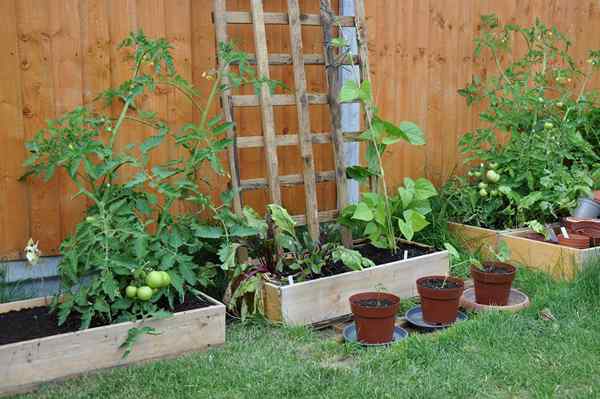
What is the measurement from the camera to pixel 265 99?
3.51m

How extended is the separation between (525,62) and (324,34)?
1957 mm

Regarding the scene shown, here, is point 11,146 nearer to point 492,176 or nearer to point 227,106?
point 227,106

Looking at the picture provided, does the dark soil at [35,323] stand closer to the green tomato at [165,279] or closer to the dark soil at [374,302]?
the green tomato at [165,279]

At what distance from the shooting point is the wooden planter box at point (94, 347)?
2523mm

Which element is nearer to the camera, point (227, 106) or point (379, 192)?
point (227, 106)

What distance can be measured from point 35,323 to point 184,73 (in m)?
1.54

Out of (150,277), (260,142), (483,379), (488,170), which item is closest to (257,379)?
(150,277)

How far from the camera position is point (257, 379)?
2.60m

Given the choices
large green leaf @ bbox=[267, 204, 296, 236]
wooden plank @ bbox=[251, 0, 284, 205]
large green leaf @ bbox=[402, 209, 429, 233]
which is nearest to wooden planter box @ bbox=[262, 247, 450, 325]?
large green leaf @ bbox=[402, 209, 429, 233]

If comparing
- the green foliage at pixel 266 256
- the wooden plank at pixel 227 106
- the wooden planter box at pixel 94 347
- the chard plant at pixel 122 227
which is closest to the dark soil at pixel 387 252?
the green foliage at pixel 266 256

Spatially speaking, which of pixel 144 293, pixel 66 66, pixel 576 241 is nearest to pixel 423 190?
pixel 576 241

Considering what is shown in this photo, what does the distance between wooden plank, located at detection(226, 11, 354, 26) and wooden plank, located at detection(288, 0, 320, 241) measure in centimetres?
7

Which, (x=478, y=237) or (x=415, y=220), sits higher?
(x=415, y=220)

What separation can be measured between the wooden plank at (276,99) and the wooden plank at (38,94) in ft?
3.03
